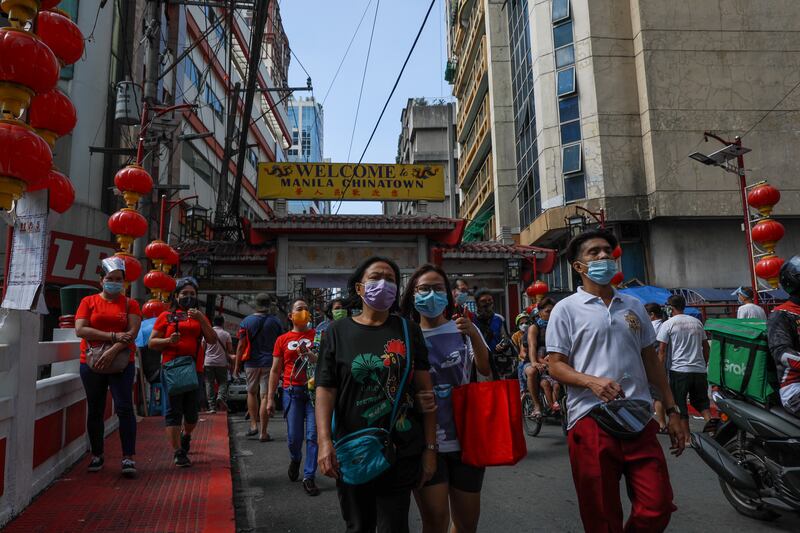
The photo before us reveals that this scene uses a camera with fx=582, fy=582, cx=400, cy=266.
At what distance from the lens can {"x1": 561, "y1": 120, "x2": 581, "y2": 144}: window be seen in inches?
912

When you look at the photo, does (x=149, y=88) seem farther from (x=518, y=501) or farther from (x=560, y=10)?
(x=560, y=10)

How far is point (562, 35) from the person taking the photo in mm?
23984

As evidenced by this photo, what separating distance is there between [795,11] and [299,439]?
26365 mm

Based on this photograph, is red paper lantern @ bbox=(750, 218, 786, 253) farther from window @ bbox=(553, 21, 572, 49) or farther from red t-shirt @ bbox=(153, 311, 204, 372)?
window @ bbox=(553, 21, 572, 49)

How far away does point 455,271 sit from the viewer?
16703 mm

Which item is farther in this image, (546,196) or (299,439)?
(546,196)

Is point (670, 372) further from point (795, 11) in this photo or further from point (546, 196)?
point (795, 11)

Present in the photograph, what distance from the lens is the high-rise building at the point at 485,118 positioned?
31.4 meters

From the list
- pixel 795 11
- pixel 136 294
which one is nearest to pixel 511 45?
pixel 795 11

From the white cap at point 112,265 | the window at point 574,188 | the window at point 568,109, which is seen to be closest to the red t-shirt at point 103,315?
the white cap at point 112,265

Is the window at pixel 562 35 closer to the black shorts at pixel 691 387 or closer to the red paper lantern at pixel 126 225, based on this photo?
the black shorts at pixel 691 387

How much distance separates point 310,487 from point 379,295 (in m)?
3.06

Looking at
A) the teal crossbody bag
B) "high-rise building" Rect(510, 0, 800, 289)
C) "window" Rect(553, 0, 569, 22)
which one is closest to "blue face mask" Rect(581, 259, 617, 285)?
the teal crossbody bag

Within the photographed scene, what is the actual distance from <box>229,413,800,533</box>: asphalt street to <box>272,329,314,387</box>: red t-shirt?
38.5 inches
